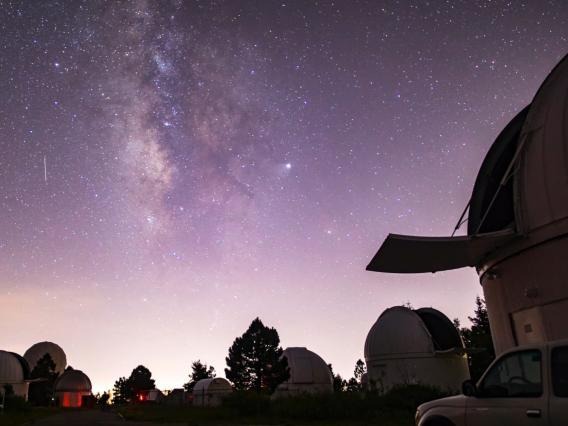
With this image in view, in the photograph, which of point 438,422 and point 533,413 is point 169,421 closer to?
point 438,422

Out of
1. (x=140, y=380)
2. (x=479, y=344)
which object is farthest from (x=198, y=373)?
(x=479, y=344)

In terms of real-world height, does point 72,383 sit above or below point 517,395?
below

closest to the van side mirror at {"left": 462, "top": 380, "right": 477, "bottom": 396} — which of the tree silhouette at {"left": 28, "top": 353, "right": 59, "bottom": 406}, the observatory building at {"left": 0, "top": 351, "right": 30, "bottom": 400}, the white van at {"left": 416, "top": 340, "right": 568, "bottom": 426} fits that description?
the white van at {"left": 416, "top": 340, "right": 568, "bottom": 426}

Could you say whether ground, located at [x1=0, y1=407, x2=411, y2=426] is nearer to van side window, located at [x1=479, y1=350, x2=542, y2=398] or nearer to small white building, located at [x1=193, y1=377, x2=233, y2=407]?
van side window, located at [x1=479, y1=350, x2=542, y2=398]

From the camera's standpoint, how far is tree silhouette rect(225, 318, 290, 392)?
4222 cm

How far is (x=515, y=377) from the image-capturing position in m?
5.15

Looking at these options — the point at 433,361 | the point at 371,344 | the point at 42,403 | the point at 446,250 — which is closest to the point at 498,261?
the point at 446,250

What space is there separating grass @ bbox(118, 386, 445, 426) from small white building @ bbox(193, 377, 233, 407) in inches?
997

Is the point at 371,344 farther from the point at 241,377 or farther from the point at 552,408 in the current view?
the point at 552,408

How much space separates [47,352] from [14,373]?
20.8 meters

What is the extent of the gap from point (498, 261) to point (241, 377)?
3654 centimetres

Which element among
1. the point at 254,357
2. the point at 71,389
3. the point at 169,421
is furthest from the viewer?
the point at 71,389

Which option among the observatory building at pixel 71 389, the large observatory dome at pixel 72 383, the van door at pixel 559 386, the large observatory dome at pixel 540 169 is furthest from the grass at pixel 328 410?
the large observatory dome at pixel 72 383

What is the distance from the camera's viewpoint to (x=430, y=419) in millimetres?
5879
